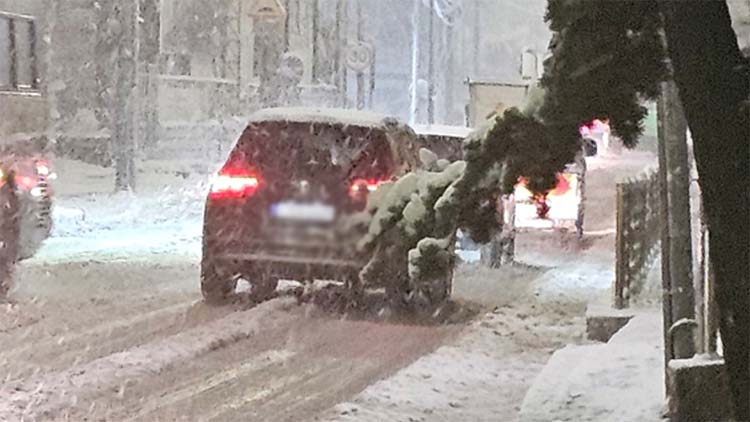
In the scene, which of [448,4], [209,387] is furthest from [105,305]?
[448,4]

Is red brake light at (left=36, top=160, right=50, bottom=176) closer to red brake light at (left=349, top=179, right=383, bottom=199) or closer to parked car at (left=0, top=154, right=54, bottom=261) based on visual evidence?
parked car at (left=0, top=154, right=54, bottom=261)

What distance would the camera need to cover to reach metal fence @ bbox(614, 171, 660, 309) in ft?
35.6

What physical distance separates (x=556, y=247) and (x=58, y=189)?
11.4 metres

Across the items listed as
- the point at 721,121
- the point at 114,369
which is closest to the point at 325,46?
the point at 114,369

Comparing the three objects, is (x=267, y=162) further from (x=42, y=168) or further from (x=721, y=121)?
(x=721, y=121)

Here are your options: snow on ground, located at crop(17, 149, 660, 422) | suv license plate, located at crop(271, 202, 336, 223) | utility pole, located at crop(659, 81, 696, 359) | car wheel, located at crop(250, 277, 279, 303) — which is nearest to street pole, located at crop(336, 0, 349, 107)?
snow on ground, located at crop(17, 149, 660, 422)

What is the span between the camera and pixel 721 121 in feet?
13.6

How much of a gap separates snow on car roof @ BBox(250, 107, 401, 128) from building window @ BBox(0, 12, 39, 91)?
148 inches

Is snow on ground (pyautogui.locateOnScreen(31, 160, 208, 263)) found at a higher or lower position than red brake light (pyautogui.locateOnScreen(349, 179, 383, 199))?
lower

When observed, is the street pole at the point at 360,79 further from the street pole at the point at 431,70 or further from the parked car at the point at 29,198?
the parked car at the point at 29,198

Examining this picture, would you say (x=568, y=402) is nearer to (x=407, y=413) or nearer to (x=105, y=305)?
(x=407, y=413)

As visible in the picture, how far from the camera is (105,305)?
1233cm

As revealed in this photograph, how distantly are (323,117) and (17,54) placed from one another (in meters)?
5.07

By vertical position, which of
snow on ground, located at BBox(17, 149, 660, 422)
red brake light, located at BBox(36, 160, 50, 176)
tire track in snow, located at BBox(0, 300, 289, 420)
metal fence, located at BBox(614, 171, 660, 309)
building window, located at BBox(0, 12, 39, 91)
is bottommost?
snow on ground, located at BBox(17, 149, 660, 422)
